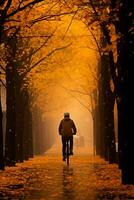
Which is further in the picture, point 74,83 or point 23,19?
point 74,83

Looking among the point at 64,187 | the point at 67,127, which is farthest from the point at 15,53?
the point at 64,187

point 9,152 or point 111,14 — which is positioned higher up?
point 111,14

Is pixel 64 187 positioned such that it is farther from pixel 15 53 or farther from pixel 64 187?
pixel 15 53

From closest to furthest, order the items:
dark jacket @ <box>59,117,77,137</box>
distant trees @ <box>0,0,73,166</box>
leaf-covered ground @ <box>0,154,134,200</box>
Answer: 1. leaf-covered ground @ <box>0,154,134,200</box>
2. distant trees @ <box>0,0,73,166</box>
3. dark jacket @ <box>59,117,77,137</box>

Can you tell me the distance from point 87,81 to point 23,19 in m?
24.6

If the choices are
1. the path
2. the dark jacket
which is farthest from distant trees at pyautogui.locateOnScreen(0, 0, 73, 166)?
the path

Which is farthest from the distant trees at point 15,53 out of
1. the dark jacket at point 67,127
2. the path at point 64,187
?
the path at point 64,187

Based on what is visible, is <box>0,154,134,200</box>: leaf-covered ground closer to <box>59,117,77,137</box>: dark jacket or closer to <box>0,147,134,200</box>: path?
<box>0,147,134,200</box>: path

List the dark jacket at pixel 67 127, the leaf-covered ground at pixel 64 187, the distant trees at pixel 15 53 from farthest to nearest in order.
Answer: the dark jacket at pixel 67 127 < the distant trees at pixel 15 53 < the leaf-covered ground at pixel 64 187

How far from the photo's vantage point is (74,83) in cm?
4953

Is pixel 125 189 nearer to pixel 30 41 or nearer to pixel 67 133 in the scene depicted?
pixel 67 133

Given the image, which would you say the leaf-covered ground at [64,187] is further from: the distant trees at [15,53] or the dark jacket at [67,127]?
the dark jacket at [67,127]

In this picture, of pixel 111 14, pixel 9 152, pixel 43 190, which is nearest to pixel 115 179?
pixel 43 190

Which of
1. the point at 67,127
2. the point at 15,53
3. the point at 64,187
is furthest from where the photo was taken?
the point at 15,53
